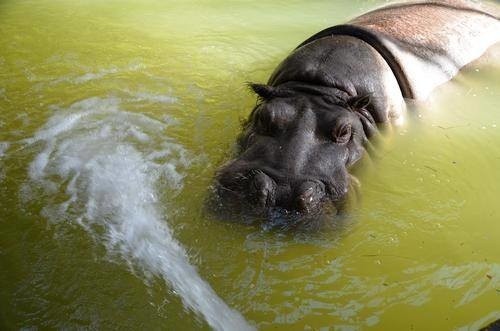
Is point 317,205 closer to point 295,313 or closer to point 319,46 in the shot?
point 295,313

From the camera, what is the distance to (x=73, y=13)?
9367 mm

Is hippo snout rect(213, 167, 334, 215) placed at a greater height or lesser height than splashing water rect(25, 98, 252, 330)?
greater

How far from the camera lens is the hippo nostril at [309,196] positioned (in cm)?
383

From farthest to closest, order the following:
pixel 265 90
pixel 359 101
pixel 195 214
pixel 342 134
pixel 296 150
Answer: pixel 265 90 < pixel 359 101 < pixel 342 134 < pixel 296 150 < pixel 195 214

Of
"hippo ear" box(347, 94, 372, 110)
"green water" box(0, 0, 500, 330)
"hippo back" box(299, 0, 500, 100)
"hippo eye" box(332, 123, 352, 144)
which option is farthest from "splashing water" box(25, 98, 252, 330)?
"hippo back" box(299, 0, 500, 100)

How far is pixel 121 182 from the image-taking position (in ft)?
14.9

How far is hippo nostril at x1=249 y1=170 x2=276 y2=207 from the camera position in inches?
152

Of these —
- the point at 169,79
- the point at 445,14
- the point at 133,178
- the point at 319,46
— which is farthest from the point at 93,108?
the point at 445,14

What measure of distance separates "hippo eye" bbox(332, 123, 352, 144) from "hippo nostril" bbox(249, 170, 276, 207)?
82cm

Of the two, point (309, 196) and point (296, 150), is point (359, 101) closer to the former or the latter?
point (296, 150)

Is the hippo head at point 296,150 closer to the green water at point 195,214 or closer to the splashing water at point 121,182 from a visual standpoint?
the green water at point 195,214

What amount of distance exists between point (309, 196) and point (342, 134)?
89 centimetres

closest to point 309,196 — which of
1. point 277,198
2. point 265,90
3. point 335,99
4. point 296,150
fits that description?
point 277,198

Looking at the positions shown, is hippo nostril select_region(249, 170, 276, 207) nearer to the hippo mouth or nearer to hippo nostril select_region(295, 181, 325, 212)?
the hippo mouth
